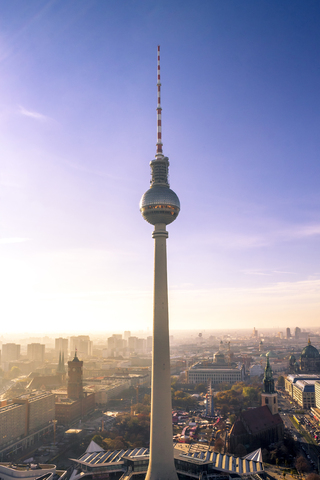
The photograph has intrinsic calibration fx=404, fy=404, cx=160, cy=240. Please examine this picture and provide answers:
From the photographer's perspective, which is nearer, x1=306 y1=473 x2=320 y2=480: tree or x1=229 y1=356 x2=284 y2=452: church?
x1=306 y1=473 x2=320 y2=480: tree

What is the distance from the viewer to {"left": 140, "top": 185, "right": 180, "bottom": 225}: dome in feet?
172

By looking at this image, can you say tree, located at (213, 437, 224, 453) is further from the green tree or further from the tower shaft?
the tower shaft

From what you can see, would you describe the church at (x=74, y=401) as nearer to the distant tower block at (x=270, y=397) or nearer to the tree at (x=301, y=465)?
the distant tower block at (x=270, y=397)

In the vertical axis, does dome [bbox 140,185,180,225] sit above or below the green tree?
above

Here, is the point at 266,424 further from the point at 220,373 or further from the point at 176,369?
the point at 176,369

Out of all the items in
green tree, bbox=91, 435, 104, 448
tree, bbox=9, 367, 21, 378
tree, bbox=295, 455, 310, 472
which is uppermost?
tree, bbox=295, 455, 310, 472

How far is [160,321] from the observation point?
48.2m

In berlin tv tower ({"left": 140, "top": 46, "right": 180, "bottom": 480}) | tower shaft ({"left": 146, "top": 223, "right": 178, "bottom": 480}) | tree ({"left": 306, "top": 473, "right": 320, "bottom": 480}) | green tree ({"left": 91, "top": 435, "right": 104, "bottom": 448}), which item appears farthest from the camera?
green tree ({"left": 91, "top": 435, "right": 104, "bottom": 448})

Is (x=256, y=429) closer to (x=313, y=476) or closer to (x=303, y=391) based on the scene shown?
(x=313, y=476)

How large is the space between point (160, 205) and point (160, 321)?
1478 centimetres

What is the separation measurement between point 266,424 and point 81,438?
109 feet

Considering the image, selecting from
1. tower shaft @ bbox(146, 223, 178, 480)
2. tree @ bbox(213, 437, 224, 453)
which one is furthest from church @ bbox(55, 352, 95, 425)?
tower shaft @ bbox(146, 223, 178, 480)

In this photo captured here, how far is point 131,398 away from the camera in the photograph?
118 m

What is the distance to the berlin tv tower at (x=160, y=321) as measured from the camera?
1784 inches
